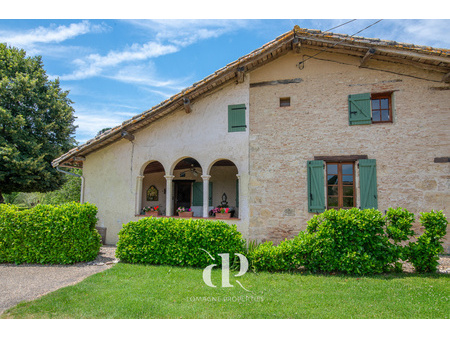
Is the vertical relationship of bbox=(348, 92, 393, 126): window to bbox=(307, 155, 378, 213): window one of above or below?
above

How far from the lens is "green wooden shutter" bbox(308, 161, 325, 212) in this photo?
25.4 feet

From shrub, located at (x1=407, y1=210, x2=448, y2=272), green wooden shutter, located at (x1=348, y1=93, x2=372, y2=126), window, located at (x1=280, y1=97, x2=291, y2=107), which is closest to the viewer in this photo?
shrub, located at (x1=407, y1=210, x2=448, y2=272)

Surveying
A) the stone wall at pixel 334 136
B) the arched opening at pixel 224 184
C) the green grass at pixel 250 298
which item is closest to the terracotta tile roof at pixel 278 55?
the stone wall at pixel 334 136

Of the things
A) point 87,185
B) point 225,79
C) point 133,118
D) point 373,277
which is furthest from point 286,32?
point 87,185

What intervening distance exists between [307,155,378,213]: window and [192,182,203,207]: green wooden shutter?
531 centimetres

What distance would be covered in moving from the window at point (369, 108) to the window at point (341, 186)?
4.59ft

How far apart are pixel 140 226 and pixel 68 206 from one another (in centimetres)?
210

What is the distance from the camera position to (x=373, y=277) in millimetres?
5480

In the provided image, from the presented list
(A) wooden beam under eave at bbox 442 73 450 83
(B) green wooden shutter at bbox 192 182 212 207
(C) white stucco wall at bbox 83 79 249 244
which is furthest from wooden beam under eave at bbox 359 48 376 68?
(B) green wooden shutter at bbox 192 182 212 207

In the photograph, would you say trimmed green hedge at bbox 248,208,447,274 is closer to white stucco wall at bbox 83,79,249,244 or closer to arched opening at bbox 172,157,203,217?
white stucco wall at bbox 83,79,249,244

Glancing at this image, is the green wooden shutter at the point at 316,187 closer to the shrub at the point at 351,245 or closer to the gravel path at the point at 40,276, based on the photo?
the shrub at the point at 351,245

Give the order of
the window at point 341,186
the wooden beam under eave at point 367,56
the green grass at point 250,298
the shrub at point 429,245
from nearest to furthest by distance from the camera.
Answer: the green grass at point 250,298 → the shrub at point 429,245 → the wooden beam under eave at point 367,56 → the window at point 341,186

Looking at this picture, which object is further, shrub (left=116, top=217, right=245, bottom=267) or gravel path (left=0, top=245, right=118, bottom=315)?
shrub (left=116, top=217, right=245, bottom=267)

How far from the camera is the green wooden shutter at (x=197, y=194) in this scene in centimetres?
1165
